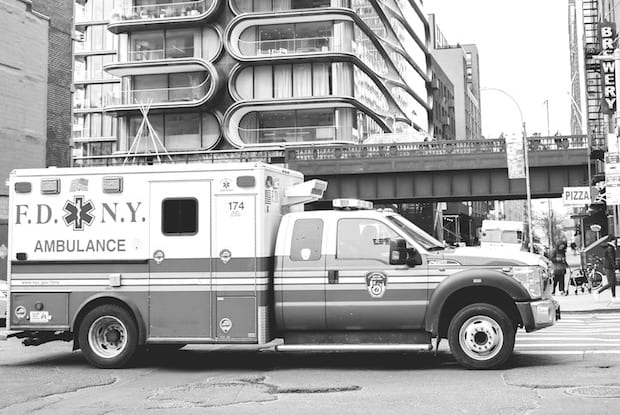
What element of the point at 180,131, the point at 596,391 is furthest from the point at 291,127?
the point at 596,391

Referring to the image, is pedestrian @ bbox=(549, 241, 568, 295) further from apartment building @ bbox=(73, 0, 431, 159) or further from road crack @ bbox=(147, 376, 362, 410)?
apartment building @ bbox=(73, 0, 431, 159)

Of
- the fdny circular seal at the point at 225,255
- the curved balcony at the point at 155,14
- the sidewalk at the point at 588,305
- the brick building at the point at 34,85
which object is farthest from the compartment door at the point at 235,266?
the curved balcony at the point at 155,14

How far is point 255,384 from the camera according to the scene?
31.0 ft

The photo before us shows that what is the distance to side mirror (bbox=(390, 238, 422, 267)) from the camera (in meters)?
10.1

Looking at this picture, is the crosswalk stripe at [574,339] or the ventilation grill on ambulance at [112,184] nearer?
the ventilation grill on ambulance at [112,184]

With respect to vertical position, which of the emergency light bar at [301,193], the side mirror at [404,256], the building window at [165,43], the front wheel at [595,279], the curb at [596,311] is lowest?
the curb at [596,311]

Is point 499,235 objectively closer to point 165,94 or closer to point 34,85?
point 34,85

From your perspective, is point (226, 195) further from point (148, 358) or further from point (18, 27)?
point (18, 27)

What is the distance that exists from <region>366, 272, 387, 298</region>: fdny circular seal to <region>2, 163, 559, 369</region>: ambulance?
26 mm

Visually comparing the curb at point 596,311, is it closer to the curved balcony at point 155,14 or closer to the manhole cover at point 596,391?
the manhole cover at point 596,391

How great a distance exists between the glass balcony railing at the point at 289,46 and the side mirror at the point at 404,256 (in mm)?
50841

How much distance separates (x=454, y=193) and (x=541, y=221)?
3659 inches

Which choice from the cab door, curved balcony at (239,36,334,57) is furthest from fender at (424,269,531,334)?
curved balcony at (239,36,334,57)

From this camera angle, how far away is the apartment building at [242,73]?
5981 cm
